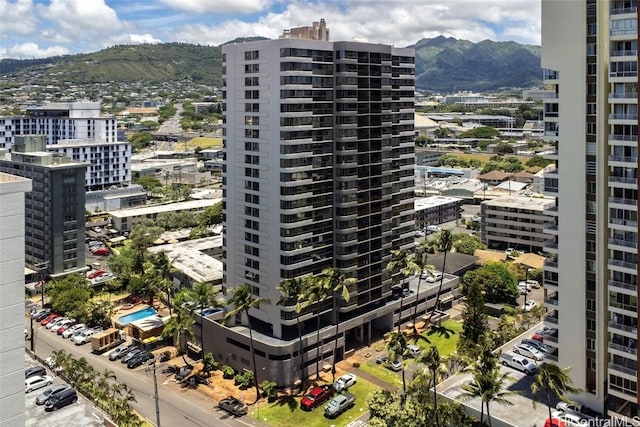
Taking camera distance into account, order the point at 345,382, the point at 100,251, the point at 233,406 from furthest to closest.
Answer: the point at 100,251
the point at 345,382
the point at 233,406

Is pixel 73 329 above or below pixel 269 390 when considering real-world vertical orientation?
above

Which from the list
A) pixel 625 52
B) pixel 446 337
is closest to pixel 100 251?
pixel 446 337

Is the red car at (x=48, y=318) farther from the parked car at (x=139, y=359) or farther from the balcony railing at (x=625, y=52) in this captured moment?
the balcony railing at (x=625, y=52)

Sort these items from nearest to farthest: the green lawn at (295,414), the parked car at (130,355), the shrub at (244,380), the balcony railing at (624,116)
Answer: the balcony railing at (624,116) < the green lawn at (295,414) < the shrub at (244,380) < the parked car at (130,355)

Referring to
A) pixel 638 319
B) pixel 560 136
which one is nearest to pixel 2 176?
pixel 560 136

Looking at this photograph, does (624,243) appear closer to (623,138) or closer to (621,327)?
(621,327)

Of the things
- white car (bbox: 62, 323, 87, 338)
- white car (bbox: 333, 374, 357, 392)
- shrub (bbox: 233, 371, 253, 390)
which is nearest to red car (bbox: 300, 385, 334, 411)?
white car (bbox: 333, 374, 357, 392)

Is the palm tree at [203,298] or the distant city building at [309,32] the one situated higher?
the distant city building at [309,32]

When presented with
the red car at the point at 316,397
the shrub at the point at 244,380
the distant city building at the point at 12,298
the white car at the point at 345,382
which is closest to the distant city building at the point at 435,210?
the white car at the point at 345,382
